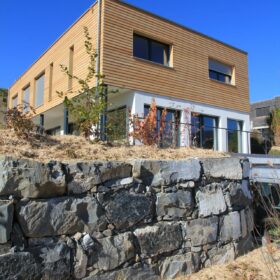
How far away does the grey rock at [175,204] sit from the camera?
4227mm

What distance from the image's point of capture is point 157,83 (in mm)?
13125

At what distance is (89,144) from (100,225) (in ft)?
4.67

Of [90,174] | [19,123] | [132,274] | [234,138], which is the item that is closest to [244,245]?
[132,274]

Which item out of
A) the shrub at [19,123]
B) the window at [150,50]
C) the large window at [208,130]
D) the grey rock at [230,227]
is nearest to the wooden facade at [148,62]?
the window at [150,50]

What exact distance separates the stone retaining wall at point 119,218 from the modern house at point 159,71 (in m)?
5.23

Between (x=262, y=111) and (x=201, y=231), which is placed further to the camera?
(x=262, y=111)

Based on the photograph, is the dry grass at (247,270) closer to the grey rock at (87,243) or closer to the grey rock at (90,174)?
the grey rock at (87,243)

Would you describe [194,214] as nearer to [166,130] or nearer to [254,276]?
[254,276]

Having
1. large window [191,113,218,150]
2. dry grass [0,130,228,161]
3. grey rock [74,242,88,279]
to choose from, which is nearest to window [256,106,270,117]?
large window [191,113,218,150]

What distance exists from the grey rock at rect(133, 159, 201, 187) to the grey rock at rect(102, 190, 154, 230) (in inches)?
10.3

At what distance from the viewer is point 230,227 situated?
485cm

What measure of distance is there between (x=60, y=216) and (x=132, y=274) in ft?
3.74

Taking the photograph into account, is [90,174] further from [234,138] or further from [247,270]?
[234,138]

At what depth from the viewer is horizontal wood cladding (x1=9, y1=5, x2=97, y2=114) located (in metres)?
12.7
